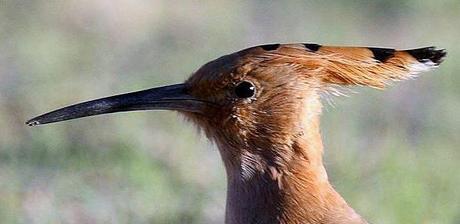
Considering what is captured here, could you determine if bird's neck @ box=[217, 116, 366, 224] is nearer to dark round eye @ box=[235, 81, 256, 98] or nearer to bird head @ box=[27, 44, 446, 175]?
bird head @ box=[27, 44, 446, 175]

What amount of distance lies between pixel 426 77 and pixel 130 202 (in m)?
1.77

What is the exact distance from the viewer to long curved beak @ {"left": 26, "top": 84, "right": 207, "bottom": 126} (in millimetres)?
4191

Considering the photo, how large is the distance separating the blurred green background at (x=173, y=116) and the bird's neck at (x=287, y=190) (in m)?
0.25

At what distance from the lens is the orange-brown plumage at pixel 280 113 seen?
4.12 m

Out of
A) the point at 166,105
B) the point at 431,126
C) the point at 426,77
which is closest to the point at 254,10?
the point at 426,77

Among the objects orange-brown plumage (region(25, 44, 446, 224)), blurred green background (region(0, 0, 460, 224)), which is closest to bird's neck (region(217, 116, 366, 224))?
orange-brown plumage (region(25, 44, 446, 224))

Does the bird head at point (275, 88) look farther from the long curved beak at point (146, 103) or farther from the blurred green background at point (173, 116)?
the blurred green background at point (173, 116)

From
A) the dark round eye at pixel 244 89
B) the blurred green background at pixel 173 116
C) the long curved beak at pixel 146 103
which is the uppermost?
the dark round eye at pixel 244 89

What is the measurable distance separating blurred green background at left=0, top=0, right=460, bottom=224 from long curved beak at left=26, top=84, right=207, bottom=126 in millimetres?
159

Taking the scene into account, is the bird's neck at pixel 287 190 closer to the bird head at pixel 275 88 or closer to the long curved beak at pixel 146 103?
the bird head at pixel 275 88

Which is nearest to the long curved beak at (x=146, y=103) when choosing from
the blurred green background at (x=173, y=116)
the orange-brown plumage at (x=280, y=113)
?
the orange-brown plumage at (x=280, y=113)

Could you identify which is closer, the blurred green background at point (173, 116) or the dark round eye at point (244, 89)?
the dark round eye at point (244, 89)

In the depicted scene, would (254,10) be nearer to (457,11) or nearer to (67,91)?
(457,11)

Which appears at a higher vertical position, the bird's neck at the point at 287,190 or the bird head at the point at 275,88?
the bird head at the point at 275,88
